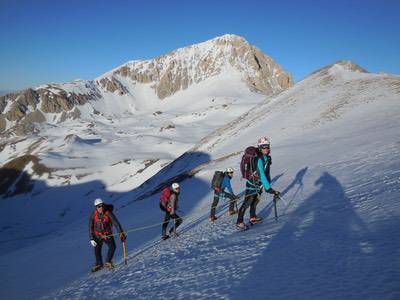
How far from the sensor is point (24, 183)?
102 metres

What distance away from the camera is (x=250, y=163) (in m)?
11.8

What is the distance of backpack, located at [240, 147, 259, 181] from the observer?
38.1ft

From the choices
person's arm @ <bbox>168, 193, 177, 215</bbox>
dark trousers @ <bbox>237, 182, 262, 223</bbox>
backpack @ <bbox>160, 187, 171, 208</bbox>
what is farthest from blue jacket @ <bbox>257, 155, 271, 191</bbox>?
backpack @ <bbox>160, 187, 171, 208</bbox>

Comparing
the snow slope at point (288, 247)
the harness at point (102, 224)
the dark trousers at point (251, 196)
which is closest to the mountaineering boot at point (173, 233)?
the snow slope at point (288, 247)

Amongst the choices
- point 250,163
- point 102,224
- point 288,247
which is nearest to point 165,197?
point 102,224

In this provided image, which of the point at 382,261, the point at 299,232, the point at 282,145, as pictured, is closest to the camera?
the point at 382,261

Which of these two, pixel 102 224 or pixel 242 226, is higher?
pixel 102 224

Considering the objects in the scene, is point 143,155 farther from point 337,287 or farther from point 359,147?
point 337,287

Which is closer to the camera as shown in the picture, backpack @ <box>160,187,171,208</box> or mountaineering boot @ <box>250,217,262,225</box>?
mountaineering boot @ <box>250,217,262,225</box>

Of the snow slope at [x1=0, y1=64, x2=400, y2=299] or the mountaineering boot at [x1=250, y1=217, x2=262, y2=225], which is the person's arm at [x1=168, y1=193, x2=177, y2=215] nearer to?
the snow slope at [x1=0, y1=64, x2=400, y2=299]

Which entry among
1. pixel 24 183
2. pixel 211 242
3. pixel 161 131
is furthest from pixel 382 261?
pixel 161 131

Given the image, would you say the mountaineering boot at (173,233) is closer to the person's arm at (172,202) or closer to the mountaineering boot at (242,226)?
the person's arm at (172,202)

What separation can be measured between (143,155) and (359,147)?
9928cm

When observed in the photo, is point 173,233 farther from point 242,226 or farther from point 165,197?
point 242,226
